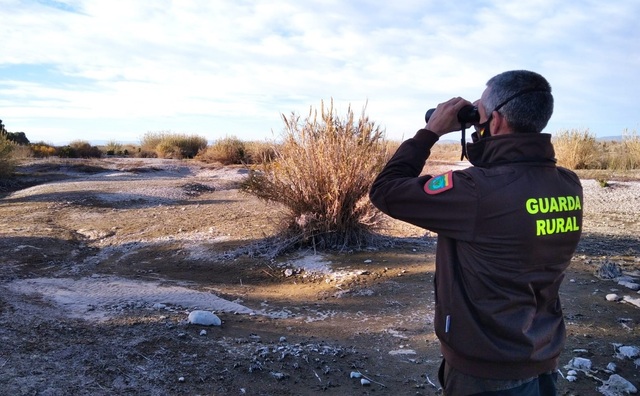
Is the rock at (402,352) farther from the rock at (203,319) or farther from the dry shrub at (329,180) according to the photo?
the dry shrub at (329,180)

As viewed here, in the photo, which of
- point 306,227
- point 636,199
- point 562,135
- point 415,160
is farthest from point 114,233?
point 562,135

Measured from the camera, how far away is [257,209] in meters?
11.4

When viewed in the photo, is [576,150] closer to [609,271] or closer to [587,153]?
[587,153]

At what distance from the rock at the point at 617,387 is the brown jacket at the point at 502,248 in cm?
204

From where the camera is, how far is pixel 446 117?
7.59ft

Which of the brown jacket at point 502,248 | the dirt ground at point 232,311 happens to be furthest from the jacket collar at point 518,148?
the dirt ground at point 232,311

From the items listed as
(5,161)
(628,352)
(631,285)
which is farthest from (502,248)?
(5,161)

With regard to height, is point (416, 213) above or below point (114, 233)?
above

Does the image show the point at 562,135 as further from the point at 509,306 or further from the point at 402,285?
the point at 509,306

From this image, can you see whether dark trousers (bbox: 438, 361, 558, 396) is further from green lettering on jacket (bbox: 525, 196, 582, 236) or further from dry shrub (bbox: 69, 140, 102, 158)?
dry shrub (bbox: 69, 140, 102, 158)

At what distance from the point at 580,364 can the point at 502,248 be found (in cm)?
262

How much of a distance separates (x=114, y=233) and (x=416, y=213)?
8195 mm

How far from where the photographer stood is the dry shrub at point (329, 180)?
25.1ft

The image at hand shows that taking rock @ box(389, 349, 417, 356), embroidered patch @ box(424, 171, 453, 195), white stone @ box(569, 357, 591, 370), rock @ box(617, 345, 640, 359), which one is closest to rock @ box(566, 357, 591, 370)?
white stone @ box(569, 357, 591, 370)
